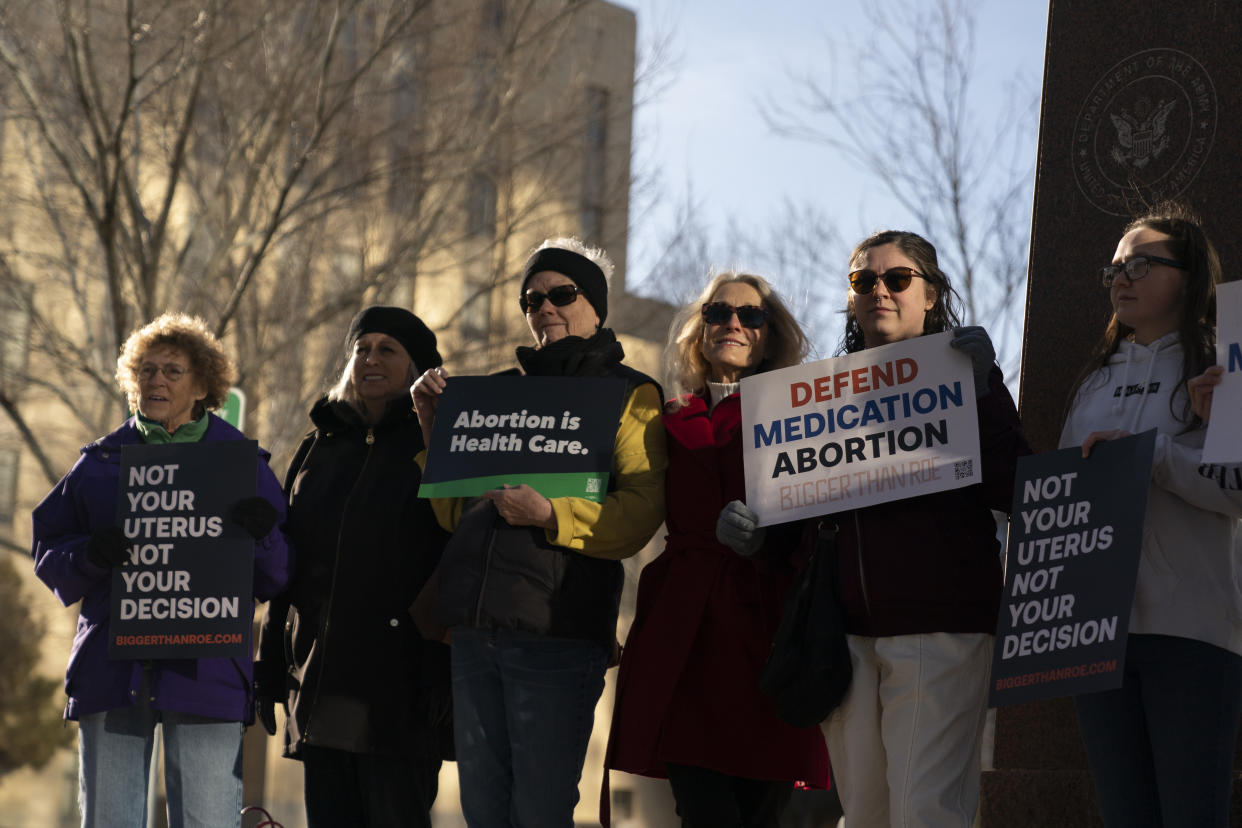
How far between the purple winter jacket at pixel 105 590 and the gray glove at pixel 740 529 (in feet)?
6.00

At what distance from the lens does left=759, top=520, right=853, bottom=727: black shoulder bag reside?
4.50 meters

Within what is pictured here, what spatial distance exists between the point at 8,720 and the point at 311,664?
2108cm

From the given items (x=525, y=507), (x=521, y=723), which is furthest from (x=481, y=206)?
(x=521, y=723)

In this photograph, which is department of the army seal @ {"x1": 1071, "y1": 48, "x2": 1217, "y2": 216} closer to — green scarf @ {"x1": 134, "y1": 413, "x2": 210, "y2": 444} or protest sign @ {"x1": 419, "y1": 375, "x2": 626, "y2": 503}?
protest sign @ {"x1": 419, "y1": 375, "x2": 626, "y2": 503}

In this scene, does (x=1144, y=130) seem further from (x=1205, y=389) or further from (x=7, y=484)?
(x=7, y=484)

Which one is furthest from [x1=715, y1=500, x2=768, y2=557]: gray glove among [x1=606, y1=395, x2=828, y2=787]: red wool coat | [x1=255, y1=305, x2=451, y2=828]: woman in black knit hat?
[x1=255, y1=305, x2=451, y2=828]: woman in black knit hat

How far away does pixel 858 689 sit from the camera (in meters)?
4.55

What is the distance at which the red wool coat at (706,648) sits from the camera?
4.98 meters

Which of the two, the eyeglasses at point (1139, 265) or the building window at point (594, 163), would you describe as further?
the building window at point (594, 163)

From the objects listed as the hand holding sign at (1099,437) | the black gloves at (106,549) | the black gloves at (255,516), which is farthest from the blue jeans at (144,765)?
the hand holding sign at (1099,437)

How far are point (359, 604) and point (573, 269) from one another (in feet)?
4.78

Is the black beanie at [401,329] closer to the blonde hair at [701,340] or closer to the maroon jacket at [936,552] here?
the blonde hair at [701,340]

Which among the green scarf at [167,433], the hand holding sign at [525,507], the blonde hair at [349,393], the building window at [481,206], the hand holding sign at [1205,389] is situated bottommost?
the hand holding sign at [525,507]

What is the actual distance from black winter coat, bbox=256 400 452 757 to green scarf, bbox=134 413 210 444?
17.3 inches
